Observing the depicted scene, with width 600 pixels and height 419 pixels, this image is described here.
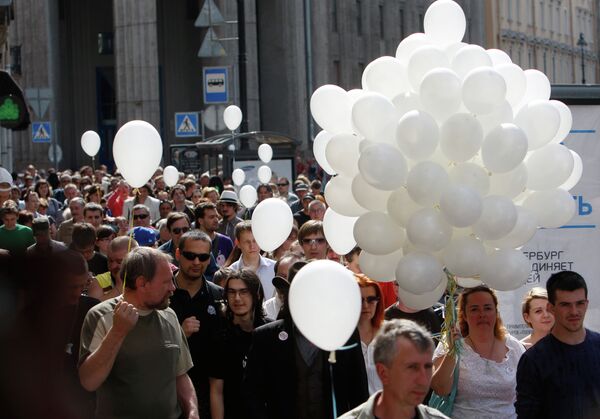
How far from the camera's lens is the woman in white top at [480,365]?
25.3 ft

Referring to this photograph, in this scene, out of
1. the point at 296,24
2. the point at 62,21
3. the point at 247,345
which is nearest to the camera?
the point at 247,345

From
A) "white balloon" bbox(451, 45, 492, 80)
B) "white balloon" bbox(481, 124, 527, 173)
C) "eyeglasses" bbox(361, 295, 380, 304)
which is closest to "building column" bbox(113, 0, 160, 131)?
"eyeglasses" bbox(361, 295, 380, 304)

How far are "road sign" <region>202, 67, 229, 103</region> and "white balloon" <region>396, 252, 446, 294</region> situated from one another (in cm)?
1995

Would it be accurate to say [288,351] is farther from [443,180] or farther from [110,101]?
[110,101]

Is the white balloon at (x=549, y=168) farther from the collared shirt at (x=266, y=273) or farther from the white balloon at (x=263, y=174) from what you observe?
the white balloon at (x=263, y=174)

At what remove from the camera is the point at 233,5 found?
152ft

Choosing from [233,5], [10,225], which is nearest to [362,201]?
[10,225]

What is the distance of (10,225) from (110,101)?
1661 inches

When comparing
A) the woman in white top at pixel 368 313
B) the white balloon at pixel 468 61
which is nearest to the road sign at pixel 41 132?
the woman in white top at pixel 368 313

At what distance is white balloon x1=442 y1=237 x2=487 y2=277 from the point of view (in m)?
7.05

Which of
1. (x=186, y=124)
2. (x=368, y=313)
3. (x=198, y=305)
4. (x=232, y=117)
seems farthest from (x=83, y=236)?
(x=186, y=124)

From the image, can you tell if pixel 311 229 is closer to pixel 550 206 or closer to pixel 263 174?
pixel 550 206

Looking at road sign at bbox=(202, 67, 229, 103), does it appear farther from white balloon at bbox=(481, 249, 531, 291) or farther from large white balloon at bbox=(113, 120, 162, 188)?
white balloon at bbox=(481, 249, 531, 291)

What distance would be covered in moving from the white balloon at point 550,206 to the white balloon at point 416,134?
2.55 feet
